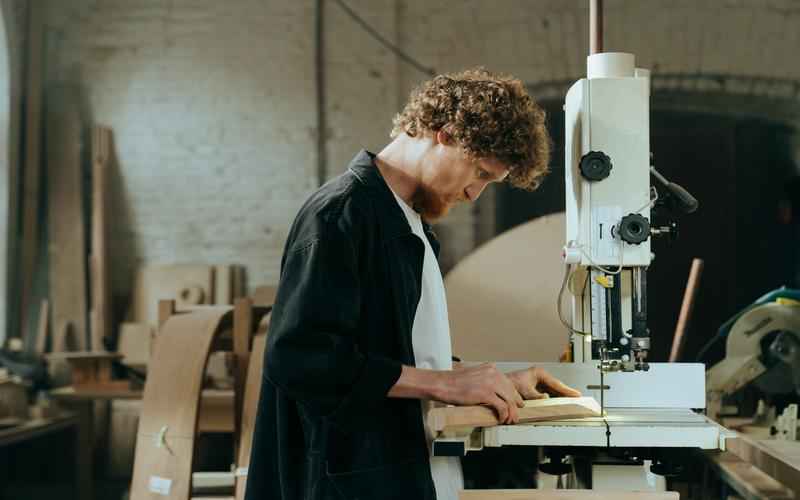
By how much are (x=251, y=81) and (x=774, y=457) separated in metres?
4.04

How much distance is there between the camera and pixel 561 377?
2377mm

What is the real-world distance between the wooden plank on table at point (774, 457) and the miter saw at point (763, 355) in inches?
13.0

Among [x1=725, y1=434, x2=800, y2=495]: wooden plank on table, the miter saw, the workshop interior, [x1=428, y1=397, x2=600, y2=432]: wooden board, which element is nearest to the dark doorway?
the workshop interior

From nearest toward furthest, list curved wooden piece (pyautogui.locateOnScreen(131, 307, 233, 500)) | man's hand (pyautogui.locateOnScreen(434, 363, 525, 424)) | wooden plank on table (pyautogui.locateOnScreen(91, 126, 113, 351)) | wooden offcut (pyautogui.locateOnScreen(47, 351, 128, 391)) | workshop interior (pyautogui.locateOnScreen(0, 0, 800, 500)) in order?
man's hand (pyautogui.locateOnScreen(434, 363, 525, 424)), curved wooden piece (pyautogui.locateOnScreen(131, 307, 233, 500)), wooden offcut (pyautogui.locateOnScreen(47, 351, 128, 391)), workshop interior (pyautogui.locateOnScreen(0, 0, 800, 500)), wooden plank on table (pyautogui.locateOnScreen(91, 126, 113, 351))

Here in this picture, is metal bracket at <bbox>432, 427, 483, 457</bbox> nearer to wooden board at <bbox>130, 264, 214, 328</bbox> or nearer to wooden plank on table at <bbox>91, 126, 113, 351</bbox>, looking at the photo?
wooden board at <bbox>130, 264, 214, 328</bbox>

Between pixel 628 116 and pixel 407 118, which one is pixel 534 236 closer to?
pixel 628 116

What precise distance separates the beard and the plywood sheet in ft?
7.42

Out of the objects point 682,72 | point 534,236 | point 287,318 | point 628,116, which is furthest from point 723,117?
point 287,318

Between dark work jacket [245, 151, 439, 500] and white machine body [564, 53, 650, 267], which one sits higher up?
white machine body [564, 53, 650, 267]

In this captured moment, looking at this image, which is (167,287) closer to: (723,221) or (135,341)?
(135,341)

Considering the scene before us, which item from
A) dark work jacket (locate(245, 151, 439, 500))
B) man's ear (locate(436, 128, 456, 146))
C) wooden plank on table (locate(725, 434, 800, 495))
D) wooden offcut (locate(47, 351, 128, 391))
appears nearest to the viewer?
dark work jacket (locate(245, 151, 439, 500))

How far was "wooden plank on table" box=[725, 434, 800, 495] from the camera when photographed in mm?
2420

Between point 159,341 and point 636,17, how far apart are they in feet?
11.2

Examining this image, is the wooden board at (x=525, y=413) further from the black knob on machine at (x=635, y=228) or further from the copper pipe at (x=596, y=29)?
the copper pipe at (x=596, y=29)
